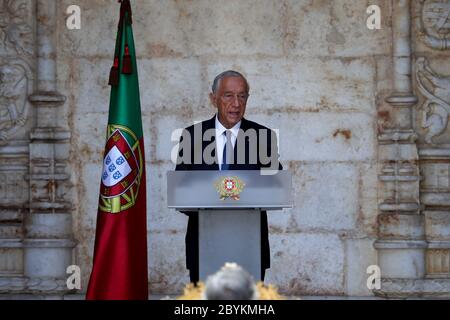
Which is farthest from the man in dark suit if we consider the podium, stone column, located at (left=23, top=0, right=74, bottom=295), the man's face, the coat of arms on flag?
stone column, located at (left=23, top=0, right=74, bottom=295)

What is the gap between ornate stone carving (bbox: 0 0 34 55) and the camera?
10.6 m

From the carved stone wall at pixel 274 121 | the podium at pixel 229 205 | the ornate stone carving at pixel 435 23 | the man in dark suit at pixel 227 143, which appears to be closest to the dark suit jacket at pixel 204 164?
the man in dark suit at pixel 227 143

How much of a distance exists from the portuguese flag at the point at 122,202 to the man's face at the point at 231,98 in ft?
5.32

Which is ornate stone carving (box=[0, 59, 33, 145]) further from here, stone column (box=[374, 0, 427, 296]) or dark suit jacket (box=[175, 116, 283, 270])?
stone column (box=[374, 0, 427, 296])

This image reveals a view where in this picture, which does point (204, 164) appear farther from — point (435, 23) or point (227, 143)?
point (435, 23)

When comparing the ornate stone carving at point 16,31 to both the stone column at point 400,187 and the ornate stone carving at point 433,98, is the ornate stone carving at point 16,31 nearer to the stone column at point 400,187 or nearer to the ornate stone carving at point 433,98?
the stone column at point 400,187

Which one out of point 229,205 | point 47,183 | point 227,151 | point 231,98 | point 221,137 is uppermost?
point 231,98

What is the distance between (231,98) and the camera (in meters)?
7.86

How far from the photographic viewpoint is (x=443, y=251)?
10266 mm

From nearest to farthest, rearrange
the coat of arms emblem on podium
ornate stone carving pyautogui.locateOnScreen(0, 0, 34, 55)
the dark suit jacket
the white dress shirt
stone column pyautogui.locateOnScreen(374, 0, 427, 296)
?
1. the coat of arms emblem on podium
2. the dark suit jacket
3. the white dress shirt
4. stone column pyautogui.locateOnScreen(374, 0, 427, 296)
5. ornate stone carving pyautogui.locateOnScreen(0, 0, 34, 55)

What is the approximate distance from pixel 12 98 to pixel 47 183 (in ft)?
2.93

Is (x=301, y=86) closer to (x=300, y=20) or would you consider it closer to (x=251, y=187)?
(x=300, y=20)

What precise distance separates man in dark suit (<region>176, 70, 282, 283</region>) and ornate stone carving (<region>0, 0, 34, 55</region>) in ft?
10.6

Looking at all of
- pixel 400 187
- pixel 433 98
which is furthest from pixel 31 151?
pixel 433 98
